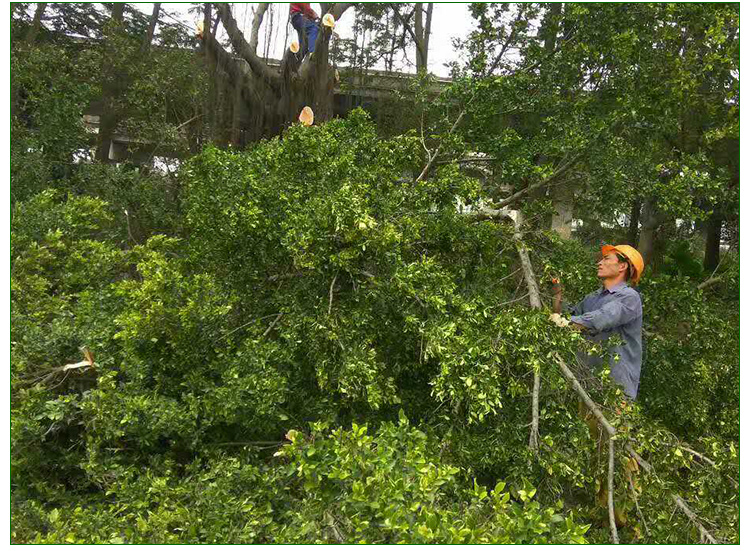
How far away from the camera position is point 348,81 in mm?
8805

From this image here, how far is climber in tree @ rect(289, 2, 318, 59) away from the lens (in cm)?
631

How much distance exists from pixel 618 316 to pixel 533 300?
518 millimetres

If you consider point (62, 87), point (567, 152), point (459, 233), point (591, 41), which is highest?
point (591, 41)

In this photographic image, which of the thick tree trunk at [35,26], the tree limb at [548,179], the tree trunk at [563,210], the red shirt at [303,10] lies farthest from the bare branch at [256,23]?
the tree trunk at [563,210]

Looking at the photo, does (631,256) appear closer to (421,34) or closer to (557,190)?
(557,190)

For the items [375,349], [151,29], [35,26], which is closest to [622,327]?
[375,349]

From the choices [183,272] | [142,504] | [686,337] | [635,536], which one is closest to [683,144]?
[686,337]

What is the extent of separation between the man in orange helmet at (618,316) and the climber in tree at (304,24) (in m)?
4.31

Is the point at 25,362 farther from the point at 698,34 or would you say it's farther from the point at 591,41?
the point at 698,34

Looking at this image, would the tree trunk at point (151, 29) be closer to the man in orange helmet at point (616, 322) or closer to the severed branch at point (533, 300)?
the severed branch at point (533, 300)

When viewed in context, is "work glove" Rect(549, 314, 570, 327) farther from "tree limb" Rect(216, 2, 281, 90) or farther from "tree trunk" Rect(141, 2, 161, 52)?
"tree trunk" Rect(141, 2, 161, 52)

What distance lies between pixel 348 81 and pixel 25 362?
671 centimetres

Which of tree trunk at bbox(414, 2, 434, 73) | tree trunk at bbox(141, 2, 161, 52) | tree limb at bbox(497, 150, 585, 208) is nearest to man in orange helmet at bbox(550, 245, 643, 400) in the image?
tree limb at bbox(497, 150, 585, 208)

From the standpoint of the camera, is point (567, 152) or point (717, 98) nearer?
point (567, 152)
